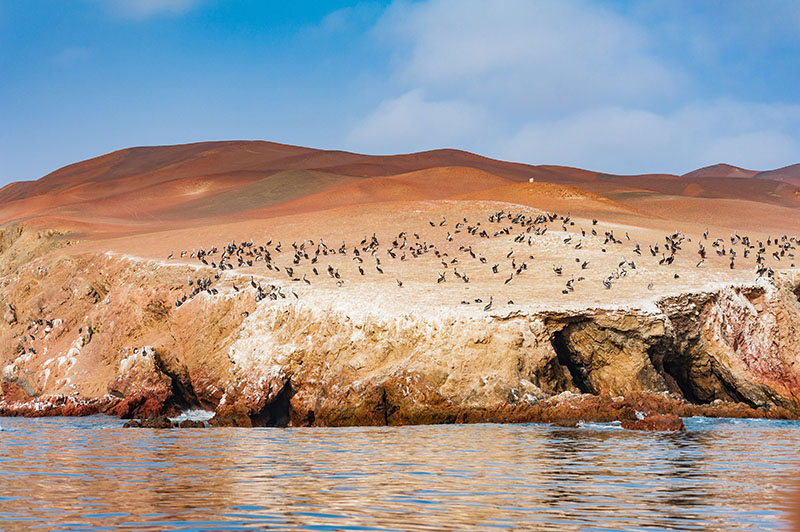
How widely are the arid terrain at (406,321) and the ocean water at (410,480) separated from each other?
6.16 metres

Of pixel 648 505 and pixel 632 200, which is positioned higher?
pixel 632 200

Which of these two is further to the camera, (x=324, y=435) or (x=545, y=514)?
(x=324, y=435)

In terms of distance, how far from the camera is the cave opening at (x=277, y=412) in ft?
129

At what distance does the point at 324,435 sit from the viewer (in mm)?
31281

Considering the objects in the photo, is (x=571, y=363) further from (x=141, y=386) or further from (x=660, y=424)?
(x=141, y=386)

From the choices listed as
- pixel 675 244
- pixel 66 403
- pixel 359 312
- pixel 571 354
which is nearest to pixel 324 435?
pixel 359 312

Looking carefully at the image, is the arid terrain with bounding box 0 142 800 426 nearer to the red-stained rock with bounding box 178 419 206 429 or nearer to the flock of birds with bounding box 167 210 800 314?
the flock of birds with bounding box 167 210 800 314

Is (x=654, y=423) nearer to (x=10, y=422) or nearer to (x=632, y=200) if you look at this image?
(x=10, y=422)

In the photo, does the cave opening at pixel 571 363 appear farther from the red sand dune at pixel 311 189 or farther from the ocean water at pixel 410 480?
the red sand dune at pixel 311 189

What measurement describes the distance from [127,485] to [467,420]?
18874 mm

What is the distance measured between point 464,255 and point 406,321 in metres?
15.4

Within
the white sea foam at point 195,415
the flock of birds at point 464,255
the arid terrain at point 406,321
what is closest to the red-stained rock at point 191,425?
the arid terrain at point 406,321

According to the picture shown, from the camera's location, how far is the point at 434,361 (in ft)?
121

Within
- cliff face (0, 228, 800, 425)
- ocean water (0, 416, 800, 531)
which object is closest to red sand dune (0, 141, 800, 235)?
cliff face (0, 228, 800, 425)
